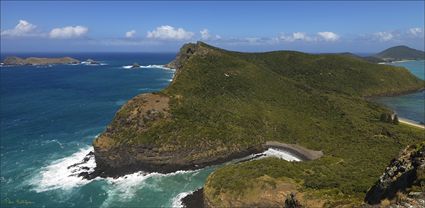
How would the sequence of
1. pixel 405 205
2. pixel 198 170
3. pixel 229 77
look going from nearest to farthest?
pixel 405 205
pixel 198 170
pixel 229 77

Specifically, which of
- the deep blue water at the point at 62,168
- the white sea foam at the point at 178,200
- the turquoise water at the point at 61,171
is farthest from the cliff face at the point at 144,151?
the white sea foam at the point at 178,200

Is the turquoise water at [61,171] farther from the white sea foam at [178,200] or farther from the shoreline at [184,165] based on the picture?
the shoreline at [184,165]

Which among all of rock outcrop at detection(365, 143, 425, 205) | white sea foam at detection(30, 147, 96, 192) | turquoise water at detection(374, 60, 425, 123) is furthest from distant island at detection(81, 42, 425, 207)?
turquoise water at detection(374, 60, 425, 123)

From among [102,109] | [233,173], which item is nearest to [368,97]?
[102,109]

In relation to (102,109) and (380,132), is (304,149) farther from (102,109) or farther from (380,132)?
(102,109)

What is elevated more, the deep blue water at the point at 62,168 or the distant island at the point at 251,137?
the distant island at the point at 251,137

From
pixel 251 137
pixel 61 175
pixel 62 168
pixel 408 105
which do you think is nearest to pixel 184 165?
pixel 251 137
